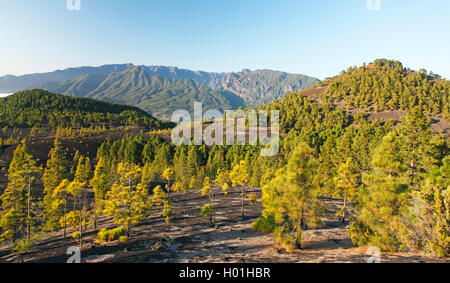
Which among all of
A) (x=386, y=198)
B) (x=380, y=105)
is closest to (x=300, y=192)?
(x=386, y=198)

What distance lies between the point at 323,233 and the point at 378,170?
13.6 meters

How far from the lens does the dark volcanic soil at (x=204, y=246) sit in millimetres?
22062

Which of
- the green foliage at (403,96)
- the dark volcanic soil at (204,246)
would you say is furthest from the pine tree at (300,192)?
the green foliage at (403,96)

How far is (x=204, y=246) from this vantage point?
89.6 feet

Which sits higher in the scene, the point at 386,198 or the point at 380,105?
the point at 380,105

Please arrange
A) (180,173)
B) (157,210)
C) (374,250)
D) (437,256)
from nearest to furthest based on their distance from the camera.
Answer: (437,256), (374,250), (157,210), (180,173)

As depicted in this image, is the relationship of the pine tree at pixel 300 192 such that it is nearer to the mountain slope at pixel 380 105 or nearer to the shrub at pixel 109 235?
the shrub at pixel 109 235

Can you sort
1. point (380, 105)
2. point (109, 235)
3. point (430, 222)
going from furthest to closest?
point (380, 105) < point (109, 235) < point (430, 222)

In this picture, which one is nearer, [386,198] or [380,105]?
[386,198]

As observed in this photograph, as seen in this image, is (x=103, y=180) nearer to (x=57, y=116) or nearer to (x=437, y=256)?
(x=437, y=256)

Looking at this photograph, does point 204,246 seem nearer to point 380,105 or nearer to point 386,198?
point 386,198

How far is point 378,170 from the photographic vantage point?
70.3 ft

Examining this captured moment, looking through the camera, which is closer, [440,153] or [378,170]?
[378,170]

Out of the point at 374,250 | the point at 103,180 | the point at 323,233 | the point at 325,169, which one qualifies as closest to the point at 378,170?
the point at 374,250
